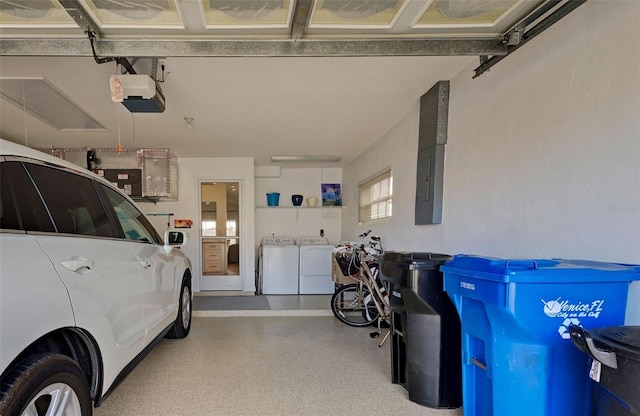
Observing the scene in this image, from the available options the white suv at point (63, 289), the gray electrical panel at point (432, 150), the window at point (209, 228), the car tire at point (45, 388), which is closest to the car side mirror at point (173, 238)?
the white suv at point (63, 289)

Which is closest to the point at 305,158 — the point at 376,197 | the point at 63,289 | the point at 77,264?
the point at 376,197

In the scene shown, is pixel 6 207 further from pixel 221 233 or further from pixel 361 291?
pixel 221 233

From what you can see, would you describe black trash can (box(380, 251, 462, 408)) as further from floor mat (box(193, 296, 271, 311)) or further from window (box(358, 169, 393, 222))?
floor mat (box(193, 296, 271, 311))

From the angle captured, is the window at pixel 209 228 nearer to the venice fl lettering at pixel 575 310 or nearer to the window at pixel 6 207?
the window at pixel 6 207

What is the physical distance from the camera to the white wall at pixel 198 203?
211 inches

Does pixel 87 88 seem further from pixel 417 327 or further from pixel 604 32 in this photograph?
pixel 604 32

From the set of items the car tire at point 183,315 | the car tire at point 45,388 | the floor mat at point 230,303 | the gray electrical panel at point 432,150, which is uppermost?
the gray electrical panel at point 432,150

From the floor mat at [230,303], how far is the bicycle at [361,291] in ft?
3.69

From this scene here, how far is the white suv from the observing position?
40.4 inches

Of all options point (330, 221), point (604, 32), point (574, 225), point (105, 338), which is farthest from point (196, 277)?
point (604, 32)

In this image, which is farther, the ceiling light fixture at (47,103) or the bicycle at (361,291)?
the bicycle at (361,291)

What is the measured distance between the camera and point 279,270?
5422 millimetres

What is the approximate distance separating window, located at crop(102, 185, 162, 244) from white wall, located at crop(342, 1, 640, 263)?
8.25ft

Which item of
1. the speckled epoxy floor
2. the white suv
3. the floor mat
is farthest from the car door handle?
the floor mat
